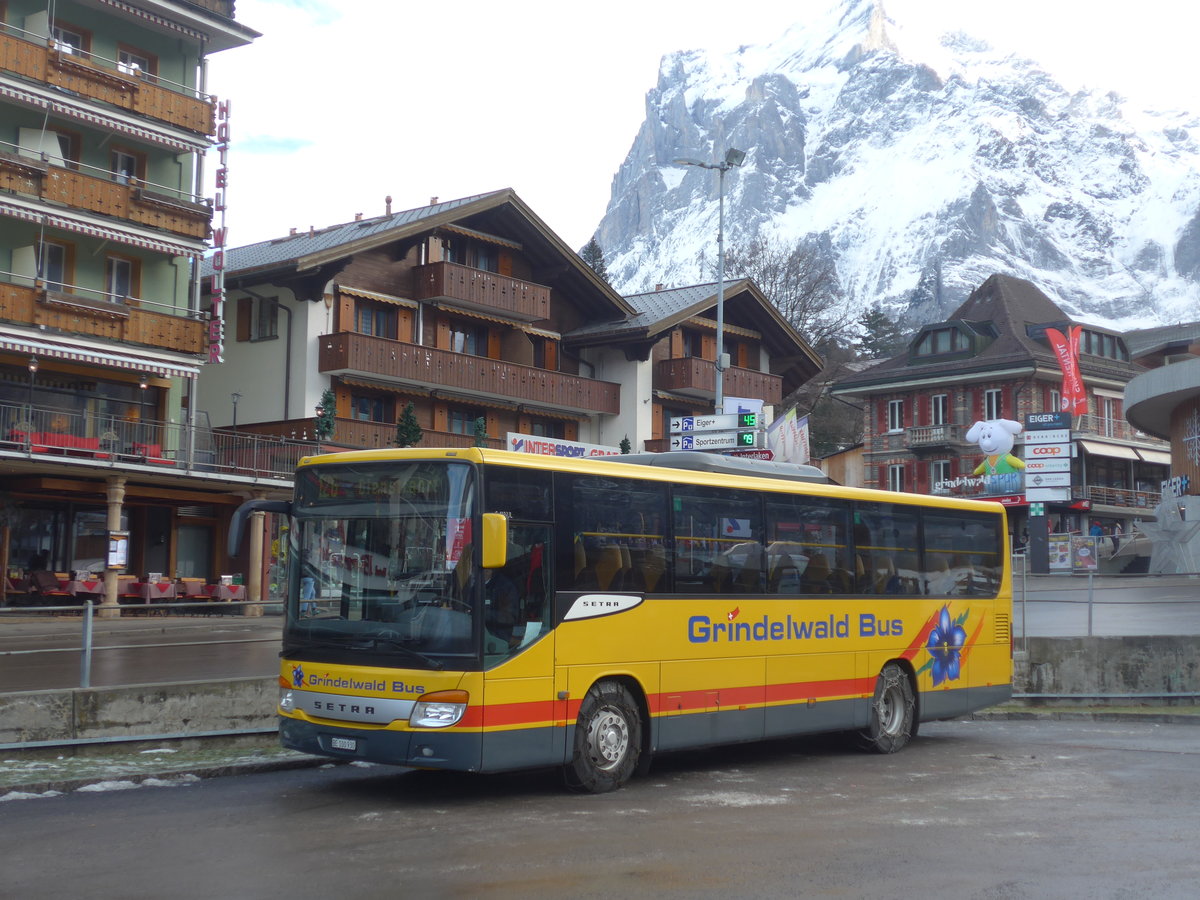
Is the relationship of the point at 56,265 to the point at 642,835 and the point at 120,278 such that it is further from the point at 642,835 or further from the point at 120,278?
the point at 642,835

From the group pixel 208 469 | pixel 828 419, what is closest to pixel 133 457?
pixel 208 469

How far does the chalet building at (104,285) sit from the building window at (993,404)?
41166 mm

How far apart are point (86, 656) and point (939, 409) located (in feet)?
A: 198

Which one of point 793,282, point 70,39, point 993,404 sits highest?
point 793,282

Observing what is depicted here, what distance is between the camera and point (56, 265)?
34.1m

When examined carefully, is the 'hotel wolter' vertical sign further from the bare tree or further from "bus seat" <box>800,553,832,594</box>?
the bare tree

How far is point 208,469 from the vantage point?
36.3 metres

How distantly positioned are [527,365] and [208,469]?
40.0ft

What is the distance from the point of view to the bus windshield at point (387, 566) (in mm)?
10938

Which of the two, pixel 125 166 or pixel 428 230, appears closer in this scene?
pixel 125 166

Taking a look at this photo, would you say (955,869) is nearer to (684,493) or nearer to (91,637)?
(684,493)

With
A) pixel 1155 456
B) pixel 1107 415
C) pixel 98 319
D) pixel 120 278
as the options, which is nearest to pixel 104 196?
pixel 120 278

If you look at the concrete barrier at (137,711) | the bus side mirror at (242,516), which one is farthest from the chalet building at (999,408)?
the bus side mirror at (242,516)

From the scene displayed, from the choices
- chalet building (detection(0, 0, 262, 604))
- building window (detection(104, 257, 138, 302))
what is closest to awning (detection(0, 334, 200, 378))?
chalet building (detection(0, 0, 262, 604))
